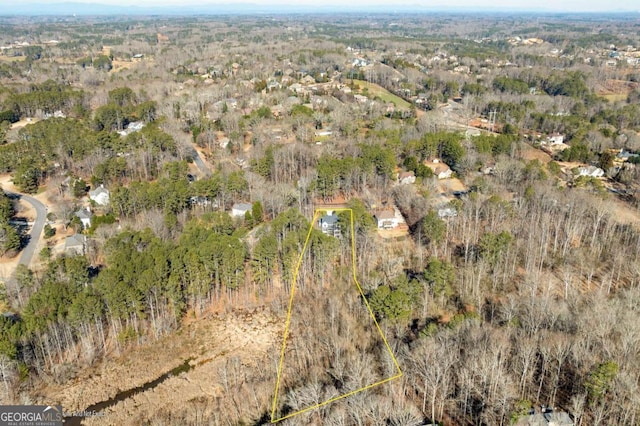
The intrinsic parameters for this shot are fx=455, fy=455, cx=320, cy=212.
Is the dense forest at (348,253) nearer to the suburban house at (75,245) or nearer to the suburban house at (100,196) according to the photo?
the suburban house at (75,245)

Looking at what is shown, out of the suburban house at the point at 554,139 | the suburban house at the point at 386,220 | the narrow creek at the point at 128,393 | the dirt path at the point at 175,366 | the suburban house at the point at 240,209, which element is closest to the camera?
the narrow creek at the point at 128,393

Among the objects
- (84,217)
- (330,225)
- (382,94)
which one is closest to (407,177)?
(330,225)

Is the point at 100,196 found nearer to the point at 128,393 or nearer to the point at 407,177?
the point at 128,393

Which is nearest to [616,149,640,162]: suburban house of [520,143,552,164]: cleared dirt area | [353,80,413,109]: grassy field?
[520,143,552,164]: cleared dirt area

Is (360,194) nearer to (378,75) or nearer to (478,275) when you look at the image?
(478,275)

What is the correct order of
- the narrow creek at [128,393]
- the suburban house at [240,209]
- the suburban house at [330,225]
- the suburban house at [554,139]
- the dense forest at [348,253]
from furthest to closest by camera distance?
the suburban house at [554,139] → the suburban house at [240,209] → the suburban house at [330,225] → the narrow creek at [128,393] → the dense forest at [348,253]

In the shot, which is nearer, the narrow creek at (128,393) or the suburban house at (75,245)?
the narrow creek at (128,393)

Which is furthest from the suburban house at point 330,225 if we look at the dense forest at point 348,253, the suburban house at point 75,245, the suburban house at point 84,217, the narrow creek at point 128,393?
the suburban house at point 84,217

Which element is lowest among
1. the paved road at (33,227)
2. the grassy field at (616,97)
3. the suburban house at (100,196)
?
the paved road at (33,227)
